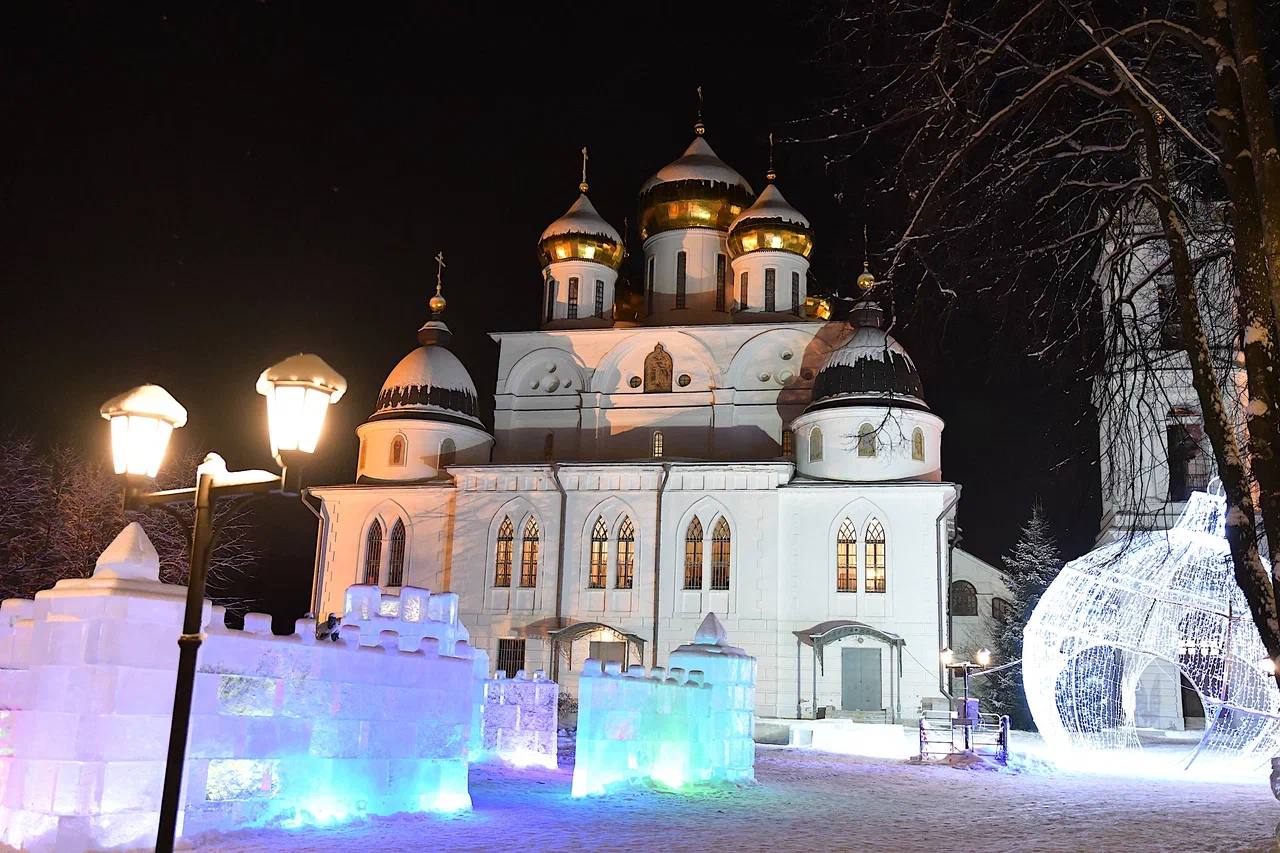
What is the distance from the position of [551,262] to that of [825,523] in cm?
1251

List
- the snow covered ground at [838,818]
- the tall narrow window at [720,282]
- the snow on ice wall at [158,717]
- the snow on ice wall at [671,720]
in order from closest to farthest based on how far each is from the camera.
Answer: the snow on ice wall at [158,717] → the snow covered ground at [838,818] → the snow on ice wall at [671,720] → the tall narrow window at [720,282]

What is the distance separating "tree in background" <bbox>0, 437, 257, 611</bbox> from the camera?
2630 cm

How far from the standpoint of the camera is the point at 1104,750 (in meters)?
19.8

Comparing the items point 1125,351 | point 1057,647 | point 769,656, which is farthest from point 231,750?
point 769,656

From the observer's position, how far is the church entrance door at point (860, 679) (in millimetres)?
28656

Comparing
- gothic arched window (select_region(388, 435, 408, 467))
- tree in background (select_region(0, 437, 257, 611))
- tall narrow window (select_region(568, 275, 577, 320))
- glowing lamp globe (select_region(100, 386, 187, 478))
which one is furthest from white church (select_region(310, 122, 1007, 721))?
glowing lamp globe (select_region(100, 386, 187, 478))

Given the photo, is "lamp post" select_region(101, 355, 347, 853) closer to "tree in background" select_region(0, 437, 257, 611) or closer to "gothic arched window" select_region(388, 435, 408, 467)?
"tree in background" select_region(0, 437, 257, 611)

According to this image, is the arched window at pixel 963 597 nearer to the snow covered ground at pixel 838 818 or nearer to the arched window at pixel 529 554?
the arched window at pixel 529 554

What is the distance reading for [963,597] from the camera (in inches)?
1425

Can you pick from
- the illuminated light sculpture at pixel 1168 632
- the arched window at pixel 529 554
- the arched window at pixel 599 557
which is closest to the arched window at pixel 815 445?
the arched window at pixel 599 557

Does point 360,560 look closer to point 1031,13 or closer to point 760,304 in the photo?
point 760,304

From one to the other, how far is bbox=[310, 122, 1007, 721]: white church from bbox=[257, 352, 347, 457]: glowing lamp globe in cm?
2096

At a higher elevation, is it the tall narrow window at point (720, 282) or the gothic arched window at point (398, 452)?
the tall narrow window at point (720, 282)

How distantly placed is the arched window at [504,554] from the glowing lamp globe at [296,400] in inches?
997
